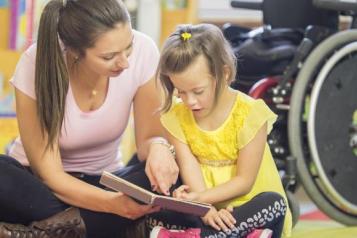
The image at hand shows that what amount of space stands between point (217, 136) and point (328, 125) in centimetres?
55

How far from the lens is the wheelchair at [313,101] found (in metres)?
2.08

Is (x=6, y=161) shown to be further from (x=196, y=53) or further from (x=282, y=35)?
(x=282, y=35)

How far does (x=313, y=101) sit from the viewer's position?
6.82 feet

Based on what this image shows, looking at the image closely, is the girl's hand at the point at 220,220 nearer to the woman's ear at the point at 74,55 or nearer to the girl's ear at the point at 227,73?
the girl's ear at the point at 227,73

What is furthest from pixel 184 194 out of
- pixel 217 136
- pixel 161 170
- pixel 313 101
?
pixel 313 101

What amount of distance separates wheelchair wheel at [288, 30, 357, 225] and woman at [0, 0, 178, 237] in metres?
0.47

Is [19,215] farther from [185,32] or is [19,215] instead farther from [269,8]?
[269,8]

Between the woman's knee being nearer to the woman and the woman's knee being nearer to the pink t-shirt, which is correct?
the woman

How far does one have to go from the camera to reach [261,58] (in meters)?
2.19

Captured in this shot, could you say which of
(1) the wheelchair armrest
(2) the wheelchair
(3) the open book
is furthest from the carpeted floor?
(3) the open book

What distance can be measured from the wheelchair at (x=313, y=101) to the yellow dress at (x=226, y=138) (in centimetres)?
35

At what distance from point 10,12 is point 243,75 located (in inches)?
34.0

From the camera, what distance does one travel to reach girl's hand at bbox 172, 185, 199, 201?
5.24 feet

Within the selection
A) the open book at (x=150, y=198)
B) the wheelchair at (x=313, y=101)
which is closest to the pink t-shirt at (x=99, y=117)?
the open book at (x=150, y=198)
